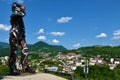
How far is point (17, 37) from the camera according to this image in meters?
17.8

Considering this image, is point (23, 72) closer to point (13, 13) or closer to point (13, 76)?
point (13, 76)

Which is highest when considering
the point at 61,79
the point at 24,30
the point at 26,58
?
the point at 24,30

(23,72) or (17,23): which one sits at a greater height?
(17,23)

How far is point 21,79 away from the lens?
1611cm

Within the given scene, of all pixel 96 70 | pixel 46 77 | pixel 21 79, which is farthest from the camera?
pixel 96 70

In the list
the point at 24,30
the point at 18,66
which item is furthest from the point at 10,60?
the point at 24,30

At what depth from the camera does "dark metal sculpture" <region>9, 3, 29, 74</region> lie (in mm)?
17641

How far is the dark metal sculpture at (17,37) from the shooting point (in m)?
17.6

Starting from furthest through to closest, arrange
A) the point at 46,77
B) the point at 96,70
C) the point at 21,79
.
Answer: the point at 96,70 < the point at 46,77 < the point at 21,79

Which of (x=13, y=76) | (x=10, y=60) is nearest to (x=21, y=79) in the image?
(x=13, y=76)

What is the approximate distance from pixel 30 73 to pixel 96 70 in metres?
25.9

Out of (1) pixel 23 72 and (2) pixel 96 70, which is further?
(2) pixel 96 70

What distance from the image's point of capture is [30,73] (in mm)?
17688

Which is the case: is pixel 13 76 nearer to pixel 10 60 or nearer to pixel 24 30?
pixel 10 60
